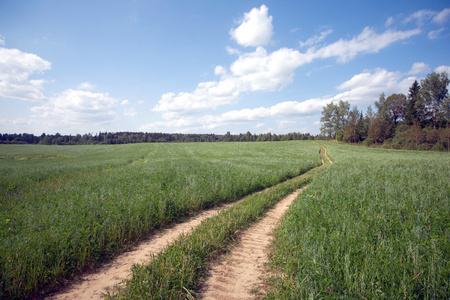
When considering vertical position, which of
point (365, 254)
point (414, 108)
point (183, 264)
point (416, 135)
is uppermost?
point (414, 108)

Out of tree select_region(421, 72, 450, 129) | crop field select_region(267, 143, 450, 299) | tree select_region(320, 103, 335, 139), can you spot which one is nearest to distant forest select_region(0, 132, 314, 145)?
tree select_region(320, 103, 335, 139)

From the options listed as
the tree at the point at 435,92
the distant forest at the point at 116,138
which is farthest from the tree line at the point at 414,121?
the distant forest at the point at 116,138

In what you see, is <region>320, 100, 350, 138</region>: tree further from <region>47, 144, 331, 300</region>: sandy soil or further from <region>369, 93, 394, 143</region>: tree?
<region>47, 144, 331, 300</region>: sandy soil

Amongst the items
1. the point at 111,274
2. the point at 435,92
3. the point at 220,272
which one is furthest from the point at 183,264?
the point at 435,92

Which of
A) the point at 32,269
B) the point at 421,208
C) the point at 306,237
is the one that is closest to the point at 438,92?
the point at 421,208

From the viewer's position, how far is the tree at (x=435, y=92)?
63.4 m

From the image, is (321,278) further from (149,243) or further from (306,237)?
(149,243)

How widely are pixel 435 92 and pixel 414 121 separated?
13.0 m

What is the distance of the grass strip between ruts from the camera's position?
11.1 ft

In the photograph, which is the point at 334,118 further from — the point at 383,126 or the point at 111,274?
the point at 111,274

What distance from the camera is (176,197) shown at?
845 cm

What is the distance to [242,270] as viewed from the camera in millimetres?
4258

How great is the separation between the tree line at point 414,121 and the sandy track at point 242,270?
67.8 m

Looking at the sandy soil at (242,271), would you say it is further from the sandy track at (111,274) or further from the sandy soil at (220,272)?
the sandy track at (111,274)
